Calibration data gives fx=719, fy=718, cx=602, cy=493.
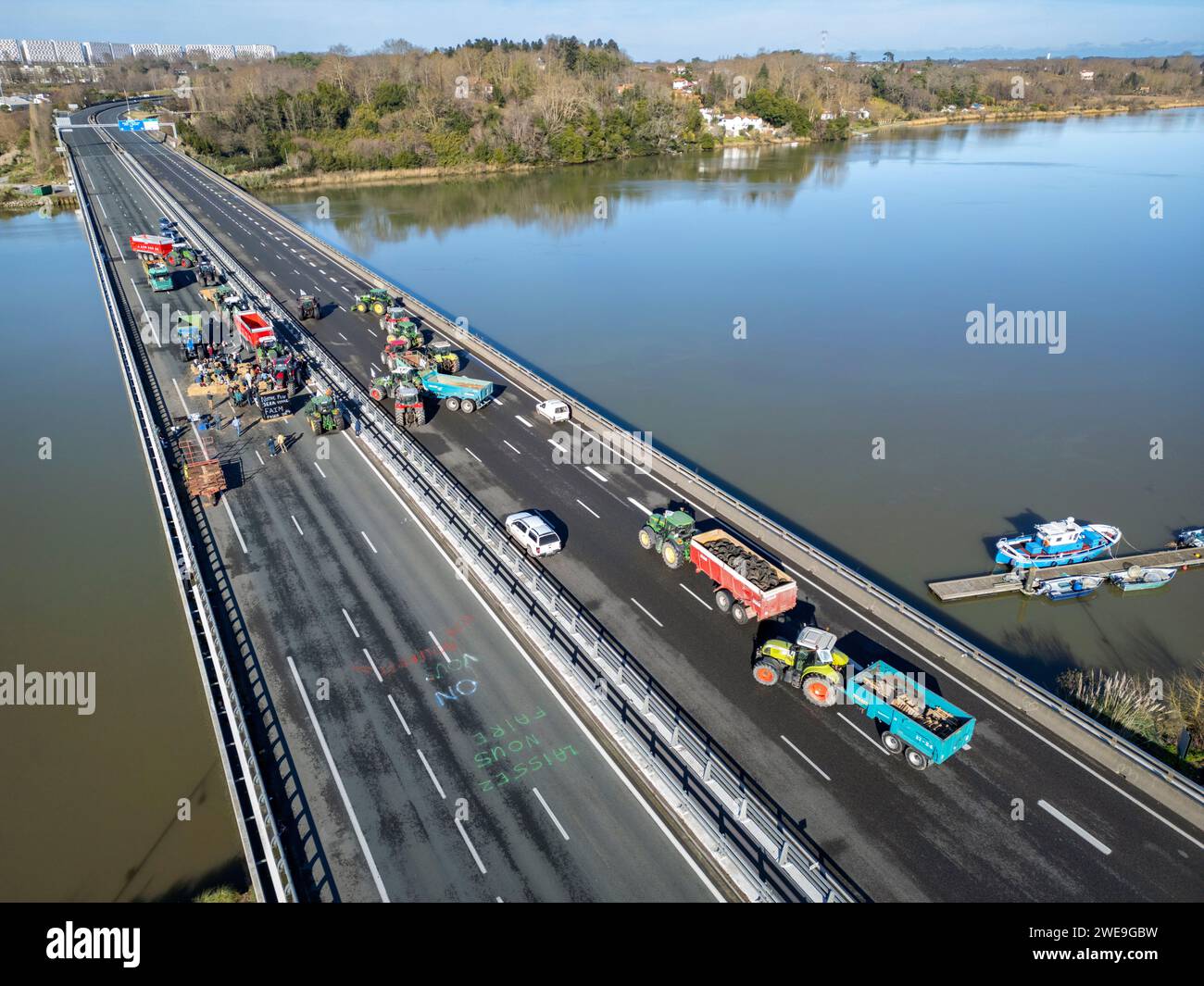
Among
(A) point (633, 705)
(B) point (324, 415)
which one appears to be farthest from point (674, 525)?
(B) point (324, 415)

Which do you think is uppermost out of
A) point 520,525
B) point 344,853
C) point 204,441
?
point 204,441

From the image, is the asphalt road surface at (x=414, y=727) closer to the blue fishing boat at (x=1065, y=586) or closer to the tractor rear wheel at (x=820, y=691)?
the tractor rear wheel at (x=820, y=691)

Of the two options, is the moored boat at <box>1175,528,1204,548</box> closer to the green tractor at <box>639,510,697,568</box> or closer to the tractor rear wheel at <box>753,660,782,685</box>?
the green tractor at <box>639,510,697,568</box>

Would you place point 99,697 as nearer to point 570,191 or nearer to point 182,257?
Result: point 182,257

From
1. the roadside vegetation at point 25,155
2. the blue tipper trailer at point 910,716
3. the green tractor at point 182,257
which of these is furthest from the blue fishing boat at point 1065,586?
the roadside vegetation at point 25,155
